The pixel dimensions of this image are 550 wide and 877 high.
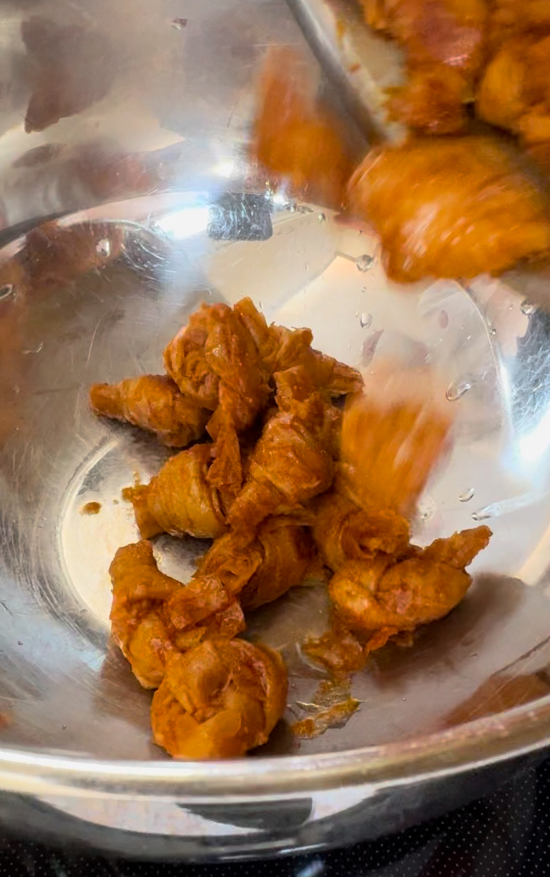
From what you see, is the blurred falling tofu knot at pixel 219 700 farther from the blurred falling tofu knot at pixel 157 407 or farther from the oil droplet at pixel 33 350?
the oil droplet at pixel 33 350

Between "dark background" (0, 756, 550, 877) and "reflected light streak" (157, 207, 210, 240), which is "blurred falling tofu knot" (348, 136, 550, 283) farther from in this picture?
"dark background" (0, 756, 550, 877)

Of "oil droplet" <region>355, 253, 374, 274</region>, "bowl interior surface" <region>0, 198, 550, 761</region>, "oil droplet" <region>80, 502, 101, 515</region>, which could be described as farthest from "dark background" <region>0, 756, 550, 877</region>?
"oil droplet" <region>355, 253, 374, 274</region>

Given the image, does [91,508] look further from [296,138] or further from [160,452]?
[296,138]

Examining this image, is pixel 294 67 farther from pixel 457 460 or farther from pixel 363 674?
pixel 363 674

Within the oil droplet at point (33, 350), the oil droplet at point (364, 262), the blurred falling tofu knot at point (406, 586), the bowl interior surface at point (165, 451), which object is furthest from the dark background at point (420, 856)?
the oil droplet at point (364, 262)

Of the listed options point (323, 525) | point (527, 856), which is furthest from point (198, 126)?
point (527, 856)
